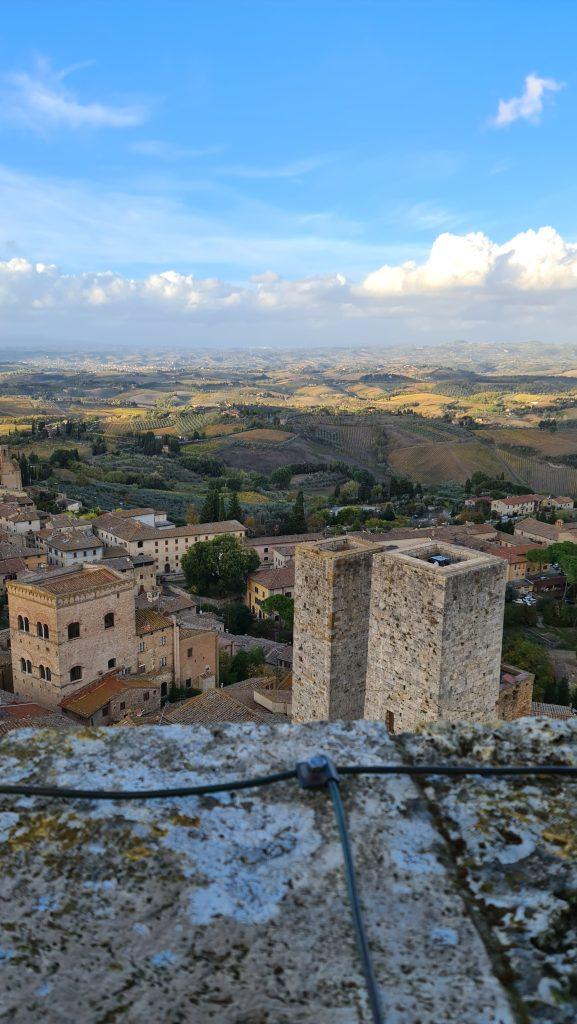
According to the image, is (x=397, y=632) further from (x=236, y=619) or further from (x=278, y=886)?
(x=236, y=619)

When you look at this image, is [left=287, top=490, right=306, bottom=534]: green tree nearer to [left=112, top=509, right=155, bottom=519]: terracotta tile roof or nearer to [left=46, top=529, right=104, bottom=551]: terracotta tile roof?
[left=112, top=509, right=155, bottom=519]: terracotta tile roof

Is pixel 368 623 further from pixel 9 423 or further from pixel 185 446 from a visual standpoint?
pixel 9 423

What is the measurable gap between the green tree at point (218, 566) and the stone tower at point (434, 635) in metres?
34.6

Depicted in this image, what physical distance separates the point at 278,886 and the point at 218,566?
4275cm

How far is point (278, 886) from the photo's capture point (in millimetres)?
2035

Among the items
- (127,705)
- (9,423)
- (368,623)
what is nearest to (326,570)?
(368,623)

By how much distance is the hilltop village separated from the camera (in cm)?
926

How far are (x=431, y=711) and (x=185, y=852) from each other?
7434mm

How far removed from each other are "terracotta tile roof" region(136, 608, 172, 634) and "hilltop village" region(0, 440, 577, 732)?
68 millimetres

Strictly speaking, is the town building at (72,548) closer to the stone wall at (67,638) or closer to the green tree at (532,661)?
the stone wall at (67,638)

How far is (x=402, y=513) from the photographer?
2749 inches

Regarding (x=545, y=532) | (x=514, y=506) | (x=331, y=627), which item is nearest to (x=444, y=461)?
(x=514, y=506)

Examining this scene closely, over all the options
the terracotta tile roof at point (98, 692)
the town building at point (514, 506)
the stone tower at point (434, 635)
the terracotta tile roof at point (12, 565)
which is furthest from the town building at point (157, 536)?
the stone tower at point (434, 635)

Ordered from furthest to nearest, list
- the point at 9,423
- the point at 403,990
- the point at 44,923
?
the point at 9,423 → the point at 44,923 → the point at 403,990
